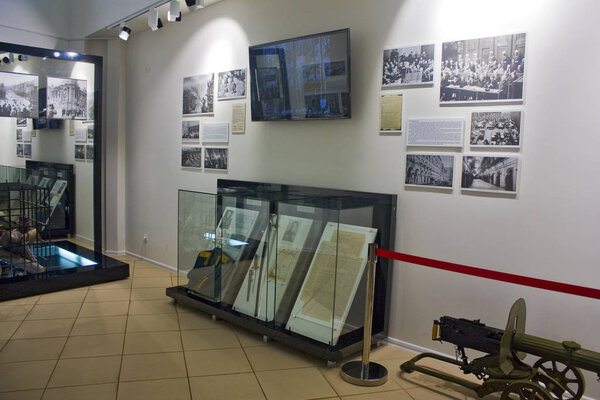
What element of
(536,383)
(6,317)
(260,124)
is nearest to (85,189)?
(6,317)

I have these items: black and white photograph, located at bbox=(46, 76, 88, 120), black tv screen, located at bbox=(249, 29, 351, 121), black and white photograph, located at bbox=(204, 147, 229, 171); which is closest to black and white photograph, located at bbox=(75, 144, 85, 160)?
black and white photograph, located at bbox=(46, 76, 88, 120)

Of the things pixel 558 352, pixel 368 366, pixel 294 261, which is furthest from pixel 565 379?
pixel 294 261

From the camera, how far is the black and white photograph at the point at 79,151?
20.4 feet

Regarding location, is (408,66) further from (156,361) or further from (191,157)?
(191,157)

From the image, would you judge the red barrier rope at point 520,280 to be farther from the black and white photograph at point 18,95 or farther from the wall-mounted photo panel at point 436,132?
the black and white photograph at point 18,95

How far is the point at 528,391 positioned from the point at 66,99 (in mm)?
5763

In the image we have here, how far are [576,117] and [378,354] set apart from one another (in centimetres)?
222

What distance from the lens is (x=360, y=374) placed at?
339cm

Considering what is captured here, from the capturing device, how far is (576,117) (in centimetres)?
307

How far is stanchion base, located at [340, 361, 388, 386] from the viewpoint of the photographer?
3.31m

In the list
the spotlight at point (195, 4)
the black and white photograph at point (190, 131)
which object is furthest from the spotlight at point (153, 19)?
the black and white photograph at point (190, 131)

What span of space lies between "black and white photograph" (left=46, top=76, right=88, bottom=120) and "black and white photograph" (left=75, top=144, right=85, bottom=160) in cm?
36

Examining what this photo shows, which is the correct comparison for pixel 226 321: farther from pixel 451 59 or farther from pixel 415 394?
pixel 451 59

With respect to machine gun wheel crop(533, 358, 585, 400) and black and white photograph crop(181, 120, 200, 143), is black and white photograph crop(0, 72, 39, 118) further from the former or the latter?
machine gun wheel crop(533, 358, 585, 400)
